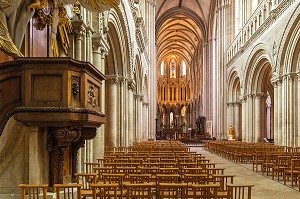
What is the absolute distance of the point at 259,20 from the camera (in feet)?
72.8

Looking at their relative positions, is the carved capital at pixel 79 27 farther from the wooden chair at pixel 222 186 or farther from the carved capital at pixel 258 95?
the carved capital at pixel 258 95

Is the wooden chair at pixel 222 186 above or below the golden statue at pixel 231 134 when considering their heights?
above

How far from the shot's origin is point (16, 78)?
5164 millimetres

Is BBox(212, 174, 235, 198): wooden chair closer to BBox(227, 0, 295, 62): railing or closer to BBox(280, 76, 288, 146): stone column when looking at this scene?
BBox(280, 76, 288, 146): stone column

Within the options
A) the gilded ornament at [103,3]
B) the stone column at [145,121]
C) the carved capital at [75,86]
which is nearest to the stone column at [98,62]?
the gilded ornament at [103,3]

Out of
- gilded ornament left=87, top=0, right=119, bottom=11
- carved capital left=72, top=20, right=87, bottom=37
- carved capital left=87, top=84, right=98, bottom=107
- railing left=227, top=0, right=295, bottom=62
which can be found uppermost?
railing left=227, top=0, right=295, bottom=62

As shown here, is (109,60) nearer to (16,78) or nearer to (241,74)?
(16,78)

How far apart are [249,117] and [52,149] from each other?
2202cm

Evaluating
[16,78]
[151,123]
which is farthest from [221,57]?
[16,78]

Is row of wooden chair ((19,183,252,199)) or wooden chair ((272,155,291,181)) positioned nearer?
row of wooden chair ((19,183,252,199))

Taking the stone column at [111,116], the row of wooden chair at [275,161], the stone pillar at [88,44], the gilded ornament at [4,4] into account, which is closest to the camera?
the gilded ornament at [4,4]

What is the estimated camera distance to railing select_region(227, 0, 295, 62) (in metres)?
18.2

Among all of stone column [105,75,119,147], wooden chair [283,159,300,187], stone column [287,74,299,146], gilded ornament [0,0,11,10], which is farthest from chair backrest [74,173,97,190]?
stone column [287,74,299,146]

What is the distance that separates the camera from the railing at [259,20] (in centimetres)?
1823
